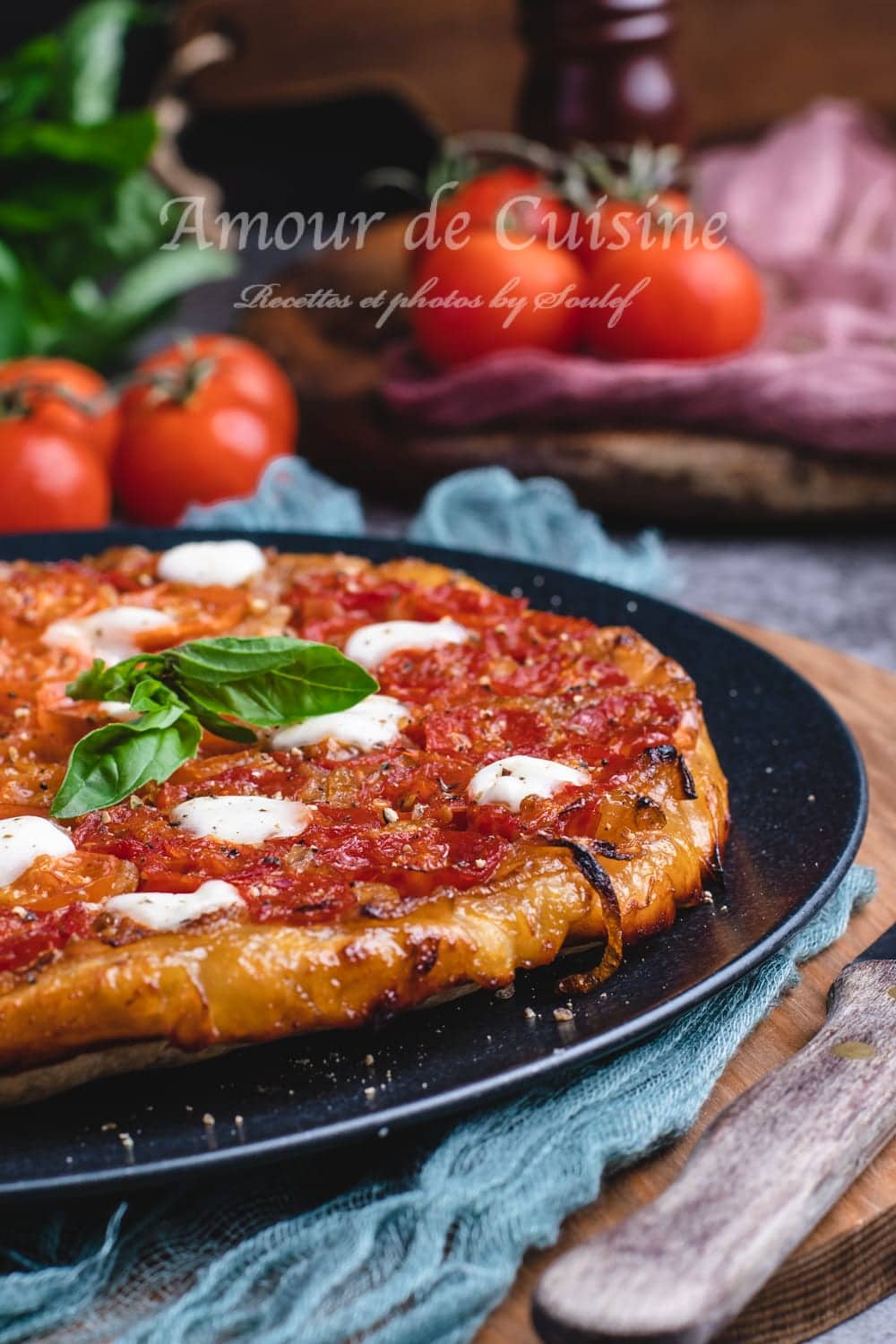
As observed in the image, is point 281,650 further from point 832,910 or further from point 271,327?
point 271,327

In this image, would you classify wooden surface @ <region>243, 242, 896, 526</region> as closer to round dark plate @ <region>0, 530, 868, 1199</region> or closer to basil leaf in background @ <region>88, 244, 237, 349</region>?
basil leaf in background @ <region>88, 244, 237, 349</region>

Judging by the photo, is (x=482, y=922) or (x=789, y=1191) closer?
(x=789, y=1191)

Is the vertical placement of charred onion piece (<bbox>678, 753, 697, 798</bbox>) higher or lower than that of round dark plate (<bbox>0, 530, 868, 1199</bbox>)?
higher

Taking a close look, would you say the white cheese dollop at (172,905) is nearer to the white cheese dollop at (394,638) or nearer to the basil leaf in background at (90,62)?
the white cheese dollop at (394,638)

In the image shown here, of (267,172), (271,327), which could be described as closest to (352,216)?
(267,172)

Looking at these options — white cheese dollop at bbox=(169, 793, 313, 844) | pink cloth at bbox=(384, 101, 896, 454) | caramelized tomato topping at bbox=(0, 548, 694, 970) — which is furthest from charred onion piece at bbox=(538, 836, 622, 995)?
pink cloth at bbox=(384, 101, 896, 454)

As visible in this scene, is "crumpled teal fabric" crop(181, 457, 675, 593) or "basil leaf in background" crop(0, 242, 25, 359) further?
"basil leaf in background" crop(0, 242, 25, 359)

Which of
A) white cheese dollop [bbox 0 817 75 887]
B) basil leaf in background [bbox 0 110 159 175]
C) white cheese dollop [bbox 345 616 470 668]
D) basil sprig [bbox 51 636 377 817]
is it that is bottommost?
white cheese dollop [bbox 345 616 470 668]
